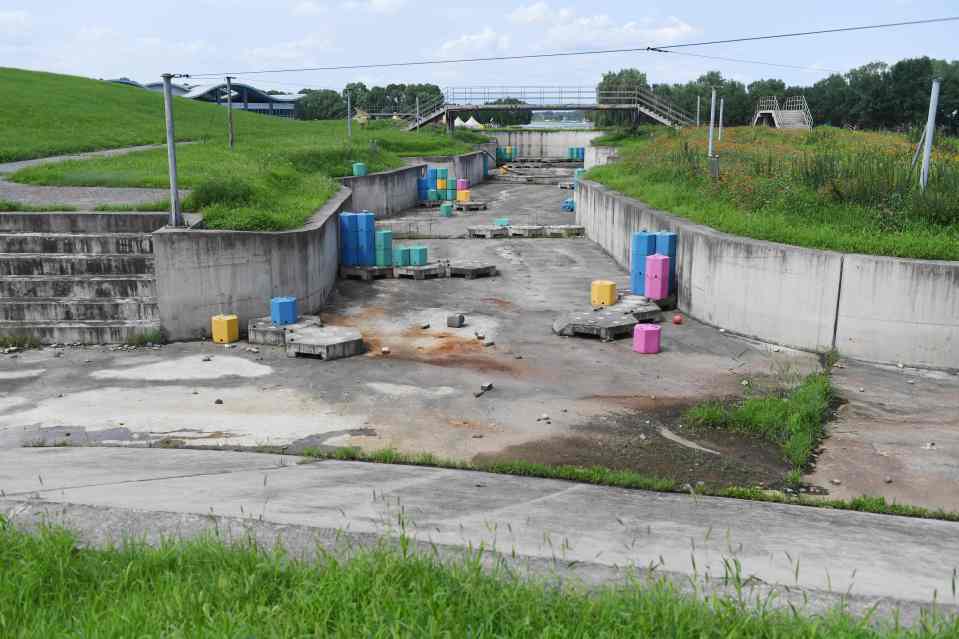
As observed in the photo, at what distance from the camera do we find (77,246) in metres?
15.8

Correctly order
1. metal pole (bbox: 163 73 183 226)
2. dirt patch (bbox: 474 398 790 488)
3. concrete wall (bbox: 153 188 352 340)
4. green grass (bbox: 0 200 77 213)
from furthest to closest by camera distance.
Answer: green grass (bbox: 0 200 77 213), metal pole (bbox: 163 73 183 226), concrete wall (bbox: 153 188 352 340), dirt patch (bbox: 474 398 790 488)

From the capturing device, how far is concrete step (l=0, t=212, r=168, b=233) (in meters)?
16.2

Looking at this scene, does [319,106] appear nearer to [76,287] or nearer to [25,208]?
[25,208]

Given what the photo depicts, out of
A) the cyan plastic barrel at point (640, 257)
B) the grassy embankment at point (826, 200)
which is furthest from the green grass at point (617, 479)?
the cyan plastic barrel at point (640, 257)

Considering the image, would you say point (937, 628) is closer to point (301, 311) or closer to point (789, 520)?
point (789, 520)

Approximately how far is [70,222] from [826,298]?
1405 centimetres

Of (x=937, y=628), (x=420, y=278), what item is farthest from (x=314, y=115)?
(x=937, y=628)

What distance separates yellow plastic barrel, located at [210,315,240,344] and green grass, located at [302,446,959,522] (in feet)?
19.3

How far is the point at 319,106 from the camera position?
114938 mm

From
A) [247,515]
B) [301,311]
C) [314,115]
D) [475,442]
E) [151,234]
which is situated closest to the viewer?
[247,515]

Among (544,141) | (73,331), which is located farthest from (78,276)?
(544,141)

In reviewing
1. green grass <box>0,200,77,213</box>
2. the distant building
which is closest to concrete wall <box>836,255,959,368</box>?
green grass <box>0,200,77,213</box>

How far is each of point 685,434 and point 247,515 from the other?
249 inches

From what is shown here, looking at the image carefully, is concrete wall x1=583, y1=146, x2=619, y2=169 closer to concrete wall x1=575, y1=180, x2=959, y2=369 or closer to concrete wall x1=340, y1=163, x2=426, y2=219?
concrete wall x1=340, y1=163, x2=426, y2=219
